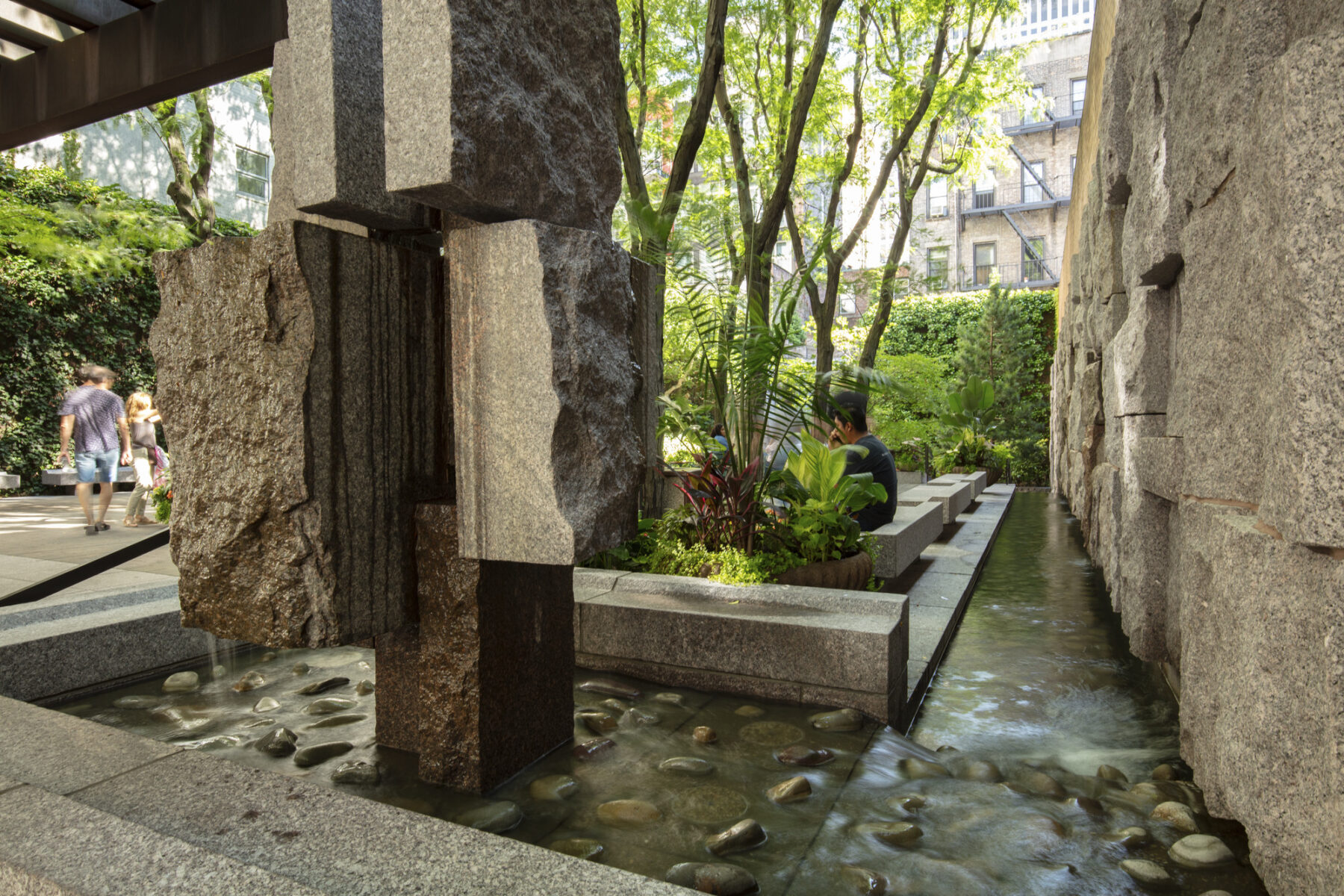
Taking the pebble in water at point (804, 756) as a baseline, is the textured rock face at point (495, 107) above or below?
above

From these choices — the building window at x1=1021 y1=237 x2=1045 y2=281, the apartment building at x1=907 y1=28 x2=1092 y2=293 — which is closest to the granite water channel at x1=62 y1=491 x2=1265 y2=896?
the apartment building at x1=907 y1=28 x2=1092 y2=293

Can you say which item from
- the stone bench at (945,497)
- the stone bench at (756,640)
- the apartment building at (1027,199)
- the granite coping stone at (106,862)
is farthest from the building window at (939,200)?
the granite coping stone at (106,862)

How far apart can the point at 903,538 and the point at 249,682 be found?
391 cm

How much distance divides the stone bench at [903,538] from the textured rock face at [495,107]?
10.8ft

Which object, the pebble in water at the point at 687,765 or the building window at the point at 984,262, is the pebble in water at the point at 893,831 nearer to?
the pebble in water at the point at 687,765

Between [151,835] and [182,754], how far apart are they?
1.78 feet

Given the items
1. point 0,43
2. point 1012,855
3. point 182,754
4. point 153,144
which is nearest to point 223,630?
point 182,754

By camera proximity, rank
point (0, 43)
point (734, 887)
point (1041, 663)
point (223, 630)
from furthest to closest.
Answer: point (0, 43) < point (1041, 663) < point (223, 630) < point (734, 887)

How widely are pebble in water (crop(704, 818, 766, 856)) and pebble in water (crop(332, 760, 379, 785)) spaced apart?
3.49 ft

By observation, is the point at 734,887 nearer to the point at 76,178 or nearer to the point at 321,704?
the point at 321,704

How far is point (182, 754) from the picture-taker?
6.21 feet

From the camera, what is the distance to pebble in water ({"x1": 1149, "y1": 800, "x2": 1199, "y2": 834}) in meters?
2.09

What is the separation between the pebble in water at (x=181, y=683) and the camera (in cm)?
317

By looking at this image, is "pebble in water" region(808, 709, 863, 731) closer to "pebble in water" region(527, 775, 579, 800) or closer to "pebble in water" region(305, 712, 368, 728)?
"pebble in water" region(527, 775, 579, 800)
